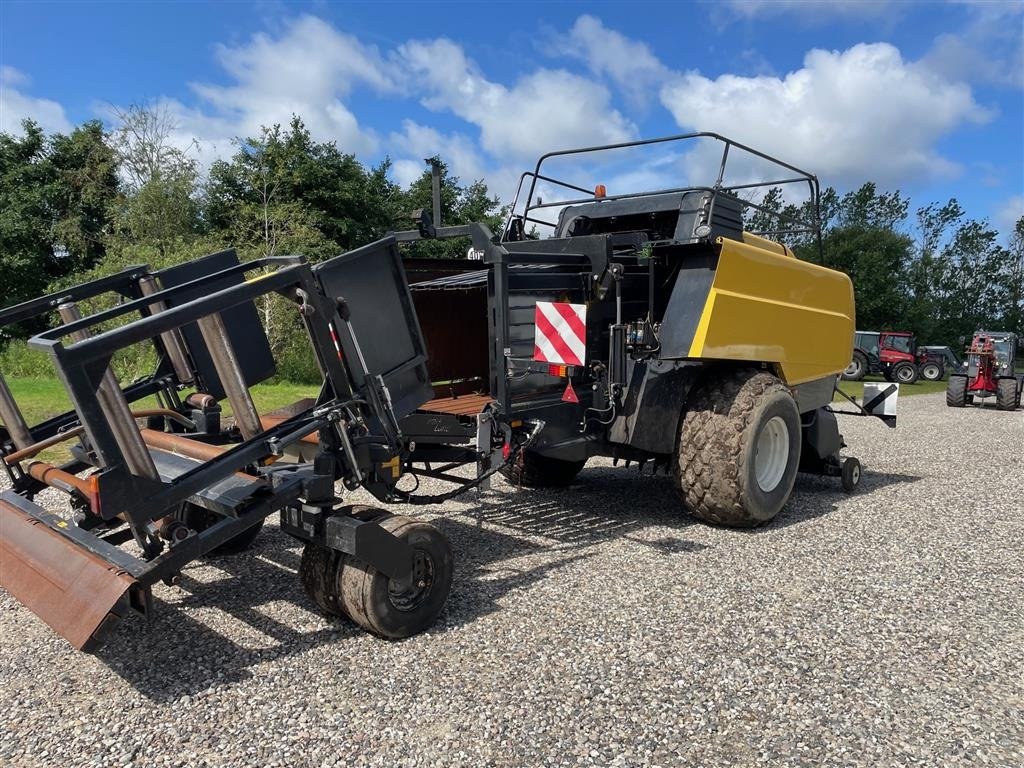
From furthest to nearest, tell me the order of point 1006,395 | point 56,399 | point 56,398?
1. point 1006,395
2. point 56,398
3. point 56,399

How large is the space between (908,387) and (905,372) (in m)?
1.67

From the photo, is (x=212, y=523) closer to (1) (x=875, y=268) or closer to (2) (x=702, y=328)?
(2) (x=702, y=328)

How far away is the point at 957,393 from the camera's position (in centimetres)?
1783

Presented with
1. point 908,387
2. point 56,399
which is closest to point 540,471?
point 56,399

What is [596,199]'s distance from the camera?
6.57m

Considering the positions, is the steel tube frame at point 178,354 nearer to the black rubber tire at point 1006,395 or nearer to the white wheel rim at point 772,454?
the white wheel rim at point 772,454

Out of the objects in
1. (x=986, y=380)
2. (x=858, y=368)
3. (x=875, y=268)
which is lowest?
(x=858, y=368)

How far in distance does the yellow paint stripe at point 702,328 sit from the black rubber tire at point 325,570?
8.14 ft

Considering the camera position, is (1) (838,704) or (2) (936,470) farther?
(2) (936,470)

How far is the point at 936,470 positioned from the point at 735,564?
16.8ft

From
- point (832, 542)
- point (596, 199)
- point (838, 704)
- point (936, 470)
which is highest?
point (596, 199)

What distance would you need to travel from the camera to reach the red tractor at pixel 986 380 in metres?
17.7

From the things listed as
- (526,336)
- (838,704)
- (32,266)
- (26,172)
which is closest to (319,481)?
(526,336)

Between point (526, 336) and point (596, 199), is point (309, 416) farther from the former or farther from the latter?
point (596, 199)
